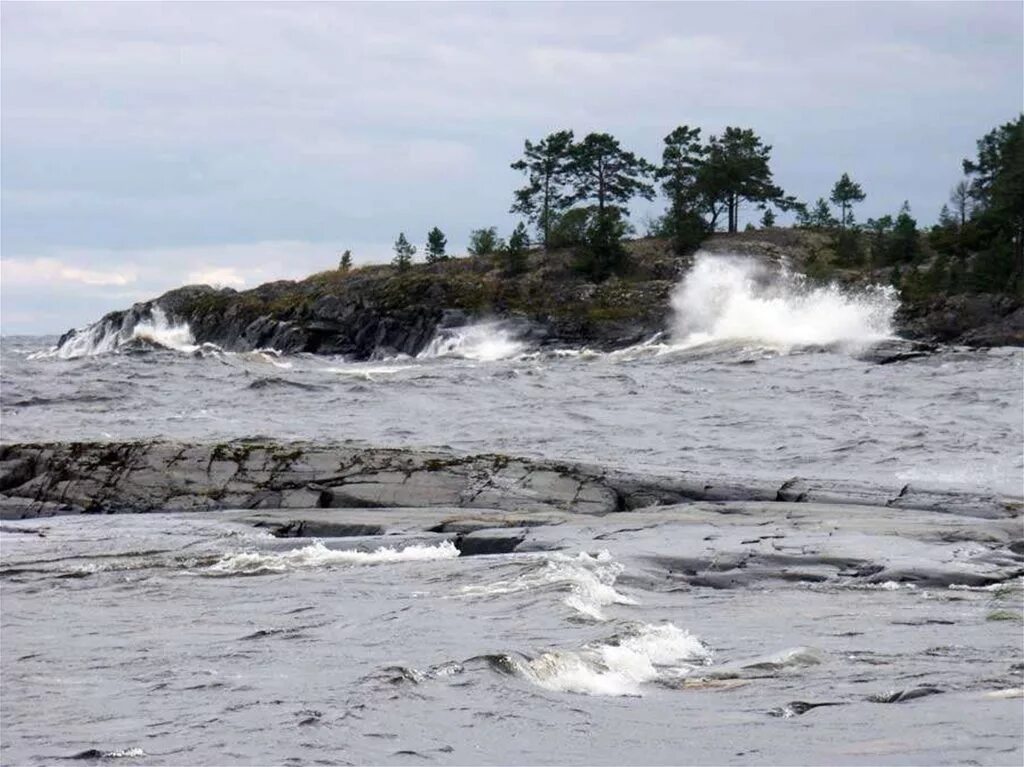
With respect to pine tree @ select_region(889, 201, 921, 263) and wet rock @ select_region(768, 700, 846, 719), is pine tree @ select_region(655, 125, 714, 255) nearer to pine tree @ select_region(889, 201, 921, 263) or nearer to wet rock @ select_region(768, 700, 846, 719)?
pine tree @ select_region(889, 201, 921, 263)

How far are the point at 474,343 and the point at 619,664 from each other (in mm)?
60331

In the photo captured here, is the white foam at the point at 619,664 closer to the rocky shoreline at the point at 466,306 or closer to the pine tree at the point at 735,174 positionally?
the rocky shoreline at the point at 466,306

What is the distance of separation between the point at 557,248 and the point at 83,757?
76660 millimetres

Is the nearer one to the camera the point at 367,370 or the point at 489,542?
the point at 489,542

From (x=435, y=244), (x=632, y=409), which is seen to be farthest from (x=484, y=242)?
(x=632, y=409)

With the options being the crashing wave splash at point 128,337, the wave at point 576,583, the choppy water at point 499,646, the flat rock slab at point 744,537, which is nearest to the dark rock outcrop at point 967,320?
the choppy water at point 499,646

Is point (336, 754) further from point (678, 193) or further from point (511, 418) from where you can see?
point (678, 193)

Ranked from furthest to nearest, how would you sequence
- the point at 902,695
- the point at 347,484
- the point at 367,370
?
the point at 367,370 < the point at 347,484 < the point at 902,695

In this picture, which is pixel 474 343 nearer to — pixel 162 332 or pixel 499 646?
pixel 162 332

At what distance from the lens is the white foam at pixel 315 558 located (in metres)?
17.0

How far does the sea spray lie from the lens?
5847 centimetres

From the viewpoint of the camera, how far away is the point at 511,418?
114ft

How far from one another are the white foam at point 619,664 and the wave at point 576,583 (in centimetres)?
109

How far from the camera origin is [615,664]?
11.1 meters
